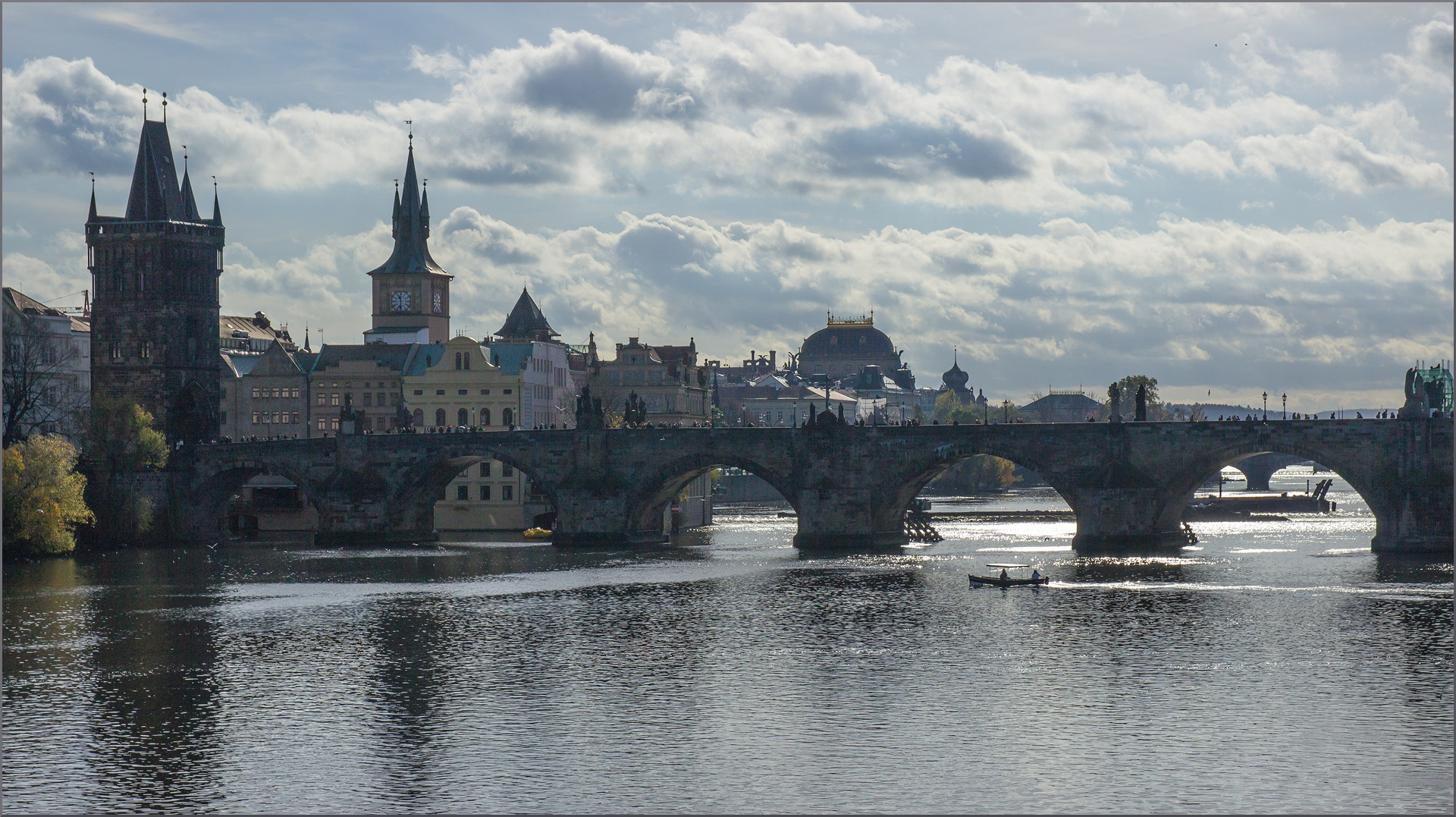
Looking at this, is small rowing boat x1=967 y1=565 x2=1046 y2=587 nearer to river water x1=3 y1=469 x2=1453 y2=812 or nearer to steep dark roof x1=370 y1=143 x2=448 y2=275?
river water x1=3 y1=469 x2=1453 y2=812

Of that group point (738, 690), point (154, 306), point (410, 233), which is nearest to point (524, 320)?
point (410, 233)

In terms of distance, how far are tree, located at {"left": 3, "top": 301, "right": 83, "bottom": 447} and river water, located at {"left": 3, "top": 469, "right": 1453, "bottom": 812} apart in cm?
2325

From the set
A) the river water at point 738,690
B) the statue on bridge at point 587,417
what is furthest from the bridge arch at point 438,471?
the river water at point 738,690

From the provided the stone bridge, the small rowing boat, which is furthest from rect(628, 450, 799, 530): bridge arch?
the small rowing boat

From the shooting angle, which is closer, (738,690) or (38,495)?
(738,690)

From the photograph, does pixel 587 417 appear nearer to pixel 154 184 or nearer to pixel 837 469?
pixel 837 469

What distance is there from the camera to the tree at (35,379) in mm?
117750

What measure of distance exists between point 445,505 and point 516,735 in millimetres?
91694

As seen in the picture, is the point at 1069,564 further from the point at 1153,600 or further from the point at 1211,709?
the point at 1211,709

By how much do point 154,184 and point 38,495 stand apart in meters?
47.0

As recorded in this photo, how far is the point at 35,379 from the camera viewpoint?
120 metres

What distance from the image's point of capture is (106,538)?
122 metres

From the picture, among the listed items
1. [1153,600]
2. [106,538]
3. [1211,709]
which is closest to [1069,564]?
[1153,600]

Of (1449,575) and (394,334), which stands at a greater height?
(394,334)
